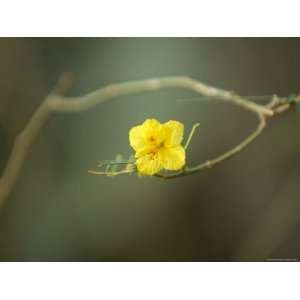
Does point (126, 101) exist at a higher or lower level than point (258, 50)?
lower

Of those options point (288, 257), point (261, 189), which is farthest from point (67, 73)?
point (288, 257)

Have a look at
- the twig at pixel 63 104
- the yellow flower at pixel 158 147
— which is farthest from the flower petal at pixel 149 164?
the twig at pixel 63 104

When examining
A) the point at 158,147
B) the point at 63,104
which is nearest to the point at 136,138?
the point at 158,147

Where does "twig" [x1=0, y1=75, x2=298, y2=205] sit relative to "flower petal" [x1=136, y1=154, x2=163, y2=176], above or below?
above

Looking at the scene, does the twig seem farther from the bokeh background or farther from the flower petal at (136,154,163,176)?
the flower petal at (136,154,163,176)

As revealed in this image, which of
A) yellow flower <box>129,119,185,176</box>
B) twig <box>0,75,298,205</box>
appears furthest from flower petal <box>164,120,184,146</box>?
twig <box>0,75,298,205</box>
